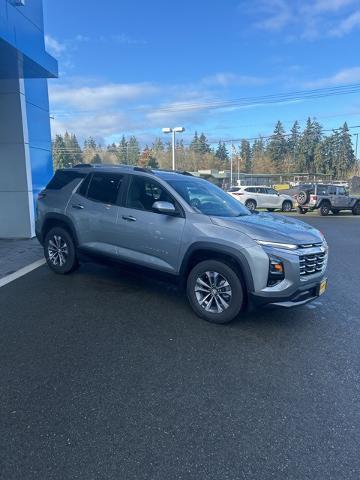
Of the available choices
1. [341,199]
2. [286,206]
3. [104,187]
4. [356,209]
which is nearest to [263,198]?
[286,206]

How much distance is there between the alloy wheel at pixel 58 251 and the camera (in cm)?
631

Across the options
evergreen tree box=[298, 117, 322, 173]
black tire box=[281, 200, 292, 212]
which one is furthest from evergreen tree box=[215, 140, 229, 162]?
black tire box=[281, 200, 292, 212]

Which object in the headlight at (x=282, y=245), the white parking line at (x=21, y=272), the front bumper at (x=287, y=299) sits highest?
the headlight at (x=282, y=245)

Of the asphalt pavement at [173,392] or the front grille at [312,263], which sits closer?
the asphalt pavement at [173,392]

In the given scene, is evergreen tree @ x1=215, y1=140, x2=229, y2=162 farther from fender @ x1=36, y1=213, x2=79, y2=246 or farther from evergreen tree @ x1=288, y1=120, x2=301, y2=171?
fender @ x1=36, y1=213, x2=79, y2=246

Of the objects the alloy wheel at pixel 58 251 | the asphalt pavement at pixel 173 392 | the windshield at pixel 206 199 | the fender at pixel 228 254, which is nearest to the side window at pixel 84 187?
the alloy wheel at pixel 58 251

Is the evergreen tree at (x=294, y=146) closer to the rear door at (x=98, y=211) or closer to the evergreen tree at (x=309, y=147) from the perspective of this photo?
the evergreen tree at (x=309, y=147)

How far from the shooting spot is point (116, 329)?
4207 mm

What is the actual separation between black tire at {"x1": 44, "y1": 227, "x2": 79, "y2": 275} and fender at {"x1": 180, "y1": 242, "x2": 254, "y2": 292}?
8.28ft

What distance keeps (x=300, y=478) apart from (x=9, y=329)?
3.41m

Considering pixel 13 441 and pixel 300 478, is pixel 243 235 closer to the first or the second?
pixel 300 478

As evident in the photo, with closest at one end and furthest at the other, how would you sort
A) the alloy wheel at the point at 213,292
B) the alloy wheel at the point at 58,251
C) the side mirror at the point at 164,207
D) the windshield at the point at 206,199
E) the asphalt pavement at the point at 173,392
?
the asphalt pavement at the point at 173,392
the alloy wheel at the point at 213,292
the side mirror at the point at 164,207
the windshield at the point at 206,199
the alloy wheel at the point at 58,251

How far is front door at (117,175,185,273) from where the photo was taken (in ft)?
15.4

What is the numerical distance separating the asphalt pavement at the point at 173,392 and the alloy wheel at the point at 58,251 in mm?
1284
